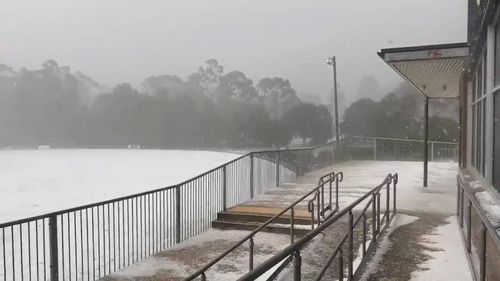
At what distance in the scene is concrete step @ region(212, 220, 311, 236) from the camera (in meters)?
8.12

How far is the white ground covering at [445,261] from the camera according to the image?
15.9 feet

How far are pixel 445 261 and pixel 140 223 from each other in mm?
6661

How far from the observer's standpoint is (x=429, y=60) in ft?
24.4

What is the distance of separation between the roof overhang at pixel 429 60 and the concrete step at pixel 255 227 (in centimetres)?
331

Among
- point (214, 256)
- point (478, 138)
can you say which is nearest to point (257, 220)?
point (214, 256)

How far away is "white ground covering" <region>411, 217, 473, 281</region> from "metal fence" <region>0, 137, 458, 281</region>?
4253 mm

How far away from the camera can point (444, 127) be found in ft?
121

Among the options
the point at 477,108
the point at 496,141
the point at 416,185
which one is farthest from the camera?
the point at 416,185

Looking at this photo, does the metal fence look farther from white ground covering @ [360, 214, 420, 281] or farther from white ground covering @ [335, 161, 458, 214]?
white ground covering @ [360, 214, 420, 281]

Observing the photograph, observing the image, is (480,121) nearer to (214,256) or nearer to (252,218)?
(214,256)

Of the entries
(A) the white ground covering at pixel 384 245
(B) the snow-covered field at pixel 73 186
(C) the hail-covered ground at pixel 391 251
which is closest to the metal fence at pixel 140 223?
(C) the hail-covered ground at pixel 391 251

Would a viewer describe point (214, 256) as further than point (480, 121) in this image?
Yes

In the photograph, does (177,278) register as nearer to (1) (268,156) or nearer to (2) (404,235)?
(2) (404,235)

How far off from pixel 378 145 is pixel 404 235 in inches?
740
